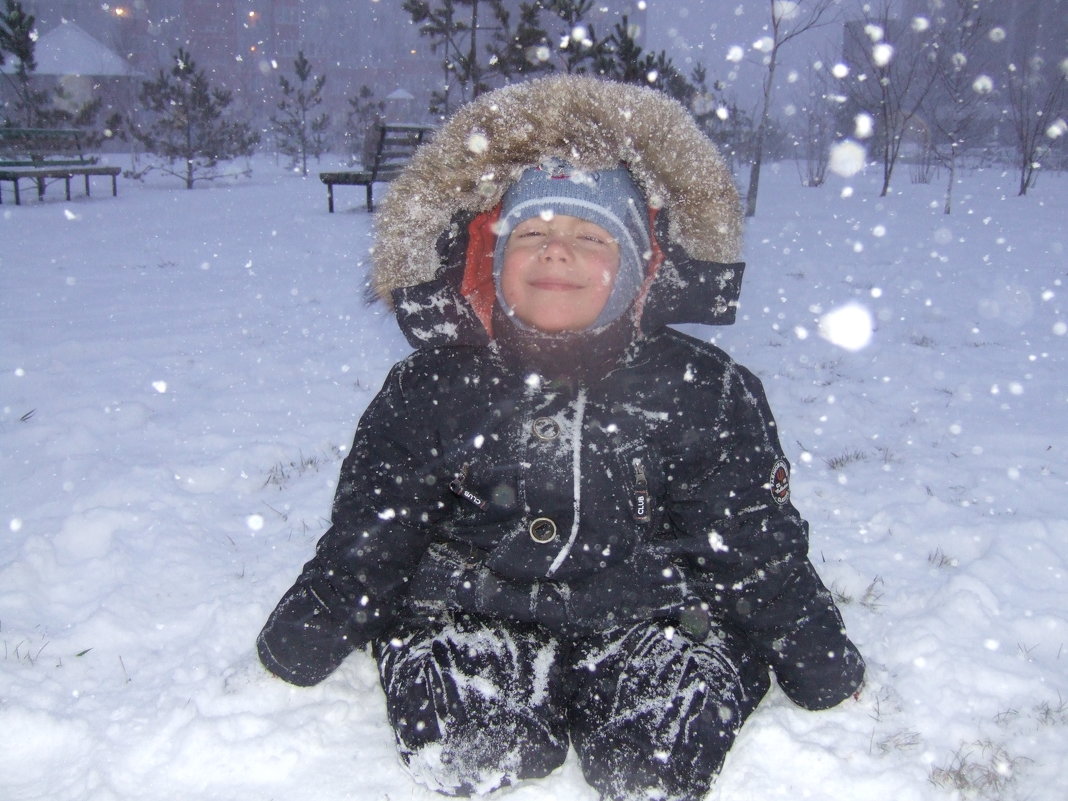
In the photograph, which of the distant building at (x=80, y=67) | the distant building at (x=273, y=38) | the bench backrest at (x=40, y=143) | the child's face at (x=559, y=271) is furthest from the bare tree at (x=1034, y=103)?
the distant building at (x=80, y=67)

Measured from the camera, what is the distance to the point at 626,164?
2082 mm

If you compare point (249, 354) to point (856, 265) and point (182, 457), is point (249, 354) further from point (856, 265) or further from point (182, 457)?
point (856, 265)

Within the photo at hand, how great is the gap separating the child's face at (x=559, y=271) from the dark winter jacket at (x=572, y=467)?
6 centimetres

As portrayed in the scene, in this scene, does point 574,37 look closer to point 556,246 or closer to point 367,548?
point 556,246

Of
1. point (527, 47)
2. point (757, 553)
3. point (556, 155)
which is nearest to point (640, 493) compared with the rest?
point (757, 553)

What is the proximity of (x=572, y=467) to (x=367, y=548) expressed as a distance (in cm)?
54

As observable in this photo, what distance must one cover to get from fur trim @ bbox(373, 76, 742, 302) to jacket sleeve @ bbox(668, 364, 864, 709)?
0.48 m

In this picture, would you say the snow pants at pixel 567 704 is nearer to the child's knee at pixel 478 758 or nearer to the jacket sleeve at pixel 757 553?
the child's knee at pixel 478 758

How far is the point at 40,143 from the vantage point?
16.3 meters

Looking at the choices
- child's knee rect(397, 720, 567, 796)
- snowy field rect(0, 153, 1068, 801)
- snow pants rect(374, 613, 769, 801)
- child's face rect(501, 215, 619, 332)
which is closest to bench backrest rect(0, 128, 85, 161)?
snowy field rect(0, 153, 1068, 801)

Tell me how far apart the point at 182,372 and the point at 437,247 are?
2994 millimetres

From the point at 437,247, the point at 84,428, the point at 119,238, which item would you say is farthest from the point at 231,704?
the point at 119,238

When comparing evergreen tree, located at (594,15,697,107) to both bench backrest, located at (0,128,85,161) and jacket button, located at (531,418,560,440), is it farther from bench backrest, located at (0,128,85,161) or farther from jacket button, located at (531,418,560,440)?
bench backrest, located at (0,128,85,161)

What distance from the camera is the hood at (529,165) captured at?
1985mm
